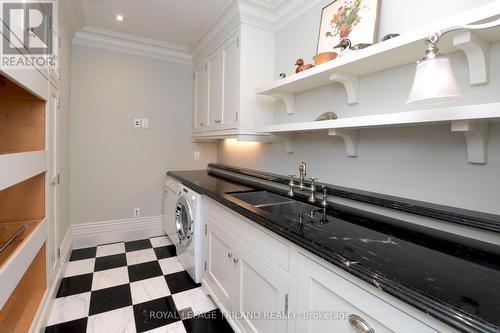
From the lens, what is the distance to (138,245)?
9.38ft

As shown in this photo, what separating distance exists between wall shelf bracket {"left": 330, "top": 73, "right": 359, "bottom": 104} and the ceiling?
3.71ft

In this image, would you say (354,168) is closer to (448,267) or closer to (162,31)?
(448,267)

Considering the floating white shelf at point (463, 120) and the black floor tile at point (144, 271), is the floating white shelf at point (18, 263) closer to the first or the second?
the black floor tile at point (144, 271)

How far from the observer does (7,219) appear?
58.6 inches

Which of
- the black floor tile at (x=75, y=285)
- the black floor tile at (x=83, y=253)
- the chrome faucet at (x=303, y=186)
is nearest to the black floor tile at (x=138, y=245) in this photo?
the black floor tile at (x=83, y=253)

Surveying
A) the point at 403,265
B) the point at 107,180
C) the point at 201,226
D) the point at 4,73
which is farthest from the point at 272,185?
the point at 107,180

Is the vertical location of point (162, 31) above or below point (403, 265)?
above

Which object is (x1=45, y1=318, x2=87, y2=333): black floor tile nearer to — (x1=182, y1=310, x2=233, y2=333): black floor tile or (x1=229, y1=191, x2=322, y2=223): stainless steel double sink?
(x1=182, y1=310, x2=233, y2=333): black floor tile

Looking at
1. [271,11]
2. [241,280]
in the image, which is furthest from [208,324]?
[271,11]

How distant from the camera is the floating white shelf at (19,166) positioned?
3.09 feet

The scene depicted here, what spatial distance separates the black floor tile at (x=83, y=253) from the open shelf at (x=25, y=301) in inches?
38.9

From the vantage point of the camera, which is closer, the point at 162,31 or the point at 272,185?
the point at 272,185

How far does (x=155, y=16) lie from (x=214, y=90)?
0.88 m

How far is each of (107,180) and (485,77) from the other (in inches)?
130
